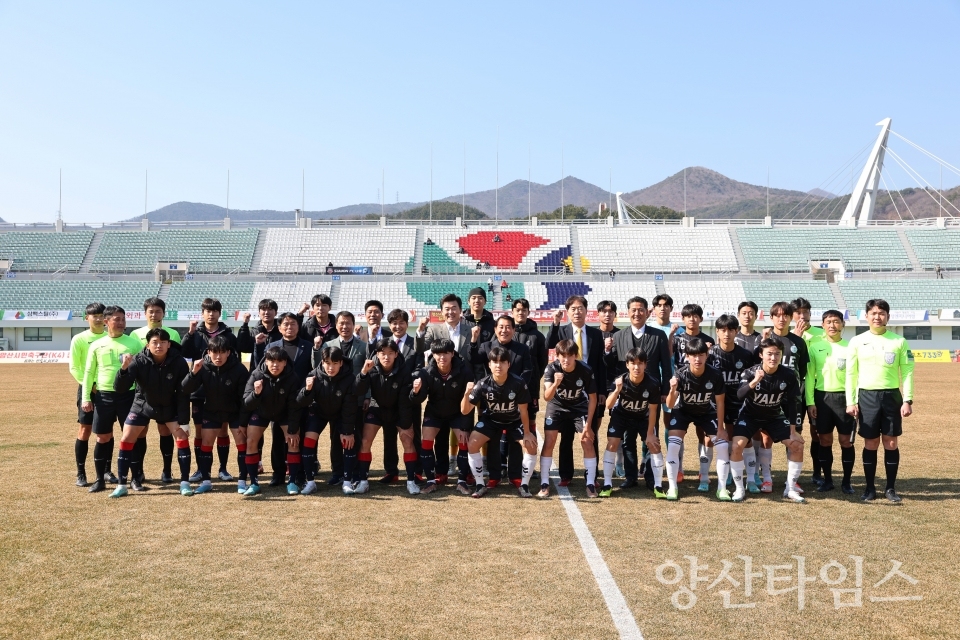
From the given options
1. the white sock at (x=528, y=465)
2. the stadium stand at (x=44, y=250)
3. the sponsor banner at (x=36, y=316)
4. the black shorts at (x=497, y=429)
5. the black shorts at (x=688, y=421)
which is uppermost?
the stadium stand at (x=44, y=250)

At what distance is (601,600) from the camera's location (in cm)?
464

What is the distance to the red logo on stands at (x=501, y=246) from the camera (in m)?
51.4

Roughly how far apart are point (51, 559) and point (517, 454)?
4.52 meters

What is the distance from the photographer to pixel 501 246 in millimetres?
52781

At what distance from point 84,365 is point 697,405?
7.10 metres

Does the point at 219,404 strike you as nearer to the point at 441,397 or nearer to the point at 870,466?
the point at 441,397

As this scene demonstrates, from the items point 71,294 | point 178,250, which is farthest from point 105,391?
point 178,250

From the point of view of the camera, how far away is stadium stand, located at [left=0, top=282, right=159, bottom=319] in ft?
141

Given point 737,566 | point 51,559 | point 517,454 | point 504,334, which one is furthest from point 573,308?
point 51,559

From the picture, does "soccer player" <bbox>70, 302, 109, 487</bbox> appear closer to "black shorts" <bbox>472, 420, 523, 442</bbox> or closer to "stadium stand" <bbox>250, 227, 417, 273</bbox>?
"black shorts" <bbox>472, 420, 523, 442</bbox>

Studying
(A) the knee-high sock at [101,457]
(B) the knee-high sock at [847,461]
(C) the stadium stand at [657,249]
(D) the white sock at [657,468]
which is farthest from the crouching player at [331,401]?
(C) the stadium stand at [657,249]

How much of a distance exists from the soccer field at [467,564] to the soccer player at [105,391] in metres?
0.54

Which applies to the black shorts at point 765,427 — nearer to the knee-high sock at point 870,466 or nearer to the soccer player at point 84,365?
the knee-high sock at point 870,466

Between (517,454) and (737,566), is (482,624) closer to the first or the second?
(737,566)
